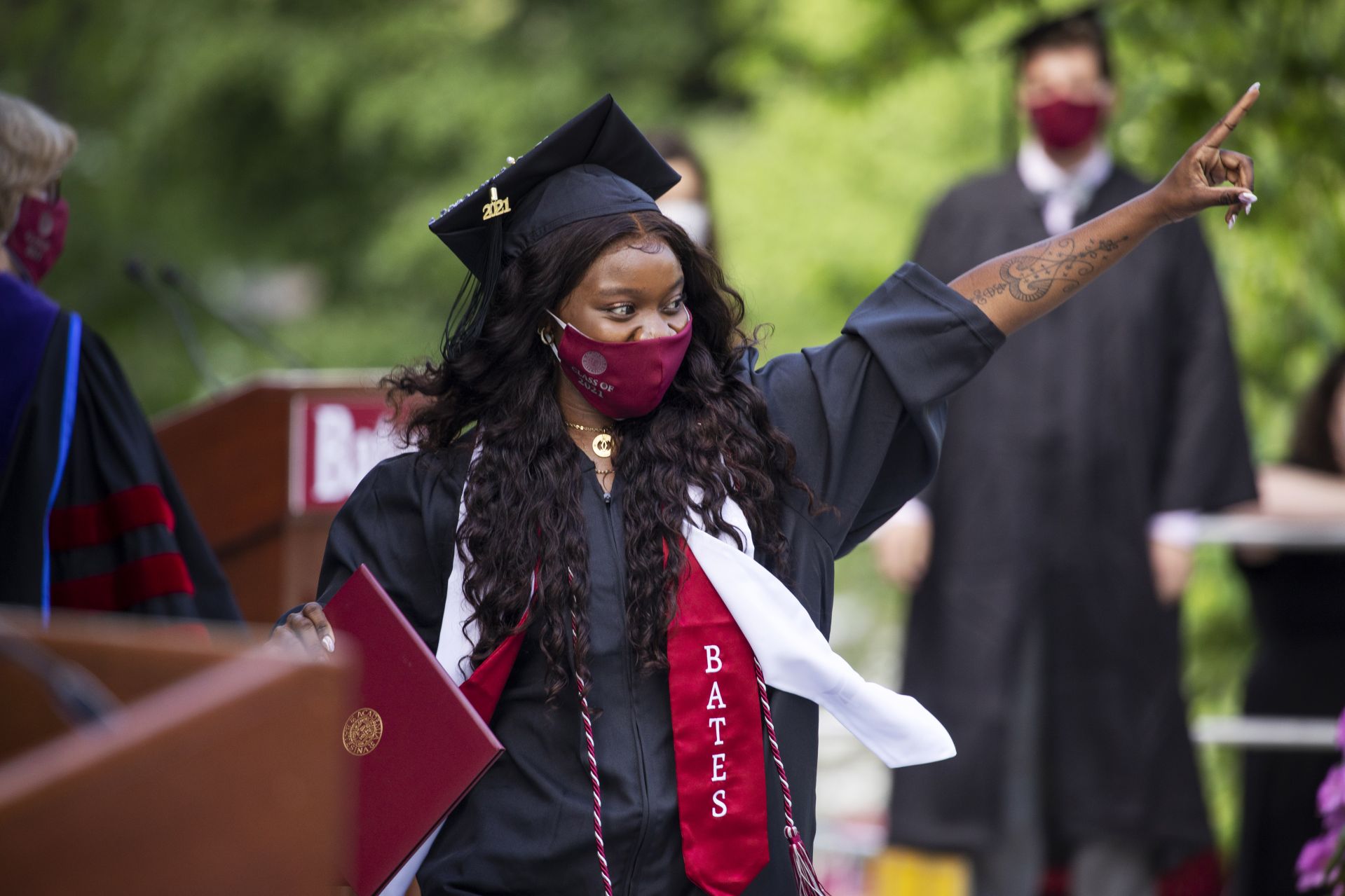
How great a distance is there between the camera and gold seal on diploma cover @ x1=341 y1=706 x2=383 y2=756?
2.67 m

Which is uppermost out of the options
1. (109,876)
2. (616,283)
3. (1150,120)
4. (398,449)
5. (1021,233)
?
(1150,120)

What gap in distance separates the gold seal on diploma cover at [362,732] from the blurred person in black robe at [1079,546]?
113 inches

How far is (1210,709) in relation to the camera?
26.7ft

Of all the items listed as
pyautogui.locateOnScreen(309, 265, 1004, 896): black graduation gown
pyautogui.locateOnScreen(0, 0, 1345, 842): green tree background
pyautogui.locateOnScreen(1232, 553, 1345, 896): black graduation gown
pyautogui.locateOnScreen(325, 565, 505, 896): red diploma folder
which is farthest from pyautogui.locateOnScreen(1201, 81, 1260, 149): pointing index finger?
pyautogui.locateOnScreen(0, 0, 1345, 842): green tree background

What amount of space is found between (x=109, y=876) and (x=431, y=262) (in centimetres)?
1074

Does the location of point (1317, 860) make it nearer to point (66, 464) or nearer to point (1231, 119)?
point (1231, 119)

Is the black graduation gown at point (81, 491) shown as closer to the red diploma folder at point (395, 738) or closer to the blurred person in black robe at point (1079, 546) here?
the red diploma folder at point (395, 738)

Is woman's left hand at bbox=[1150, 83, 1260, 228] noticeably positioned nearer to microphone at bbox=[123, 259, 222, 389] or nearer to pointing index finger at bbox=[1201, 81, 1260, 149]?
pointing index finger at bbox=[1201, 81, 1260, 149]

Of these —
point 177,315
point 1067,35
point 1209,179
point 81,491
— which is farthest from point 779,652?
point 1067,35

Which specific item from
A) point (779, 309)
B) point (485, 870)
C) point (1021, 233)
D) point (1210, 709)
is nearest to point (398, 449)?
point (485, 870)

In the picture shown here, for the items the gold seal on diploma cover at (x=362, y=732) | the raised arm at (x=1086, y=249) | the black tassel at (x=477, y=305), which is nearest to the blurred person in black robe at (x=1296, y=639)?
the raised arm at (x=1086, y=249)

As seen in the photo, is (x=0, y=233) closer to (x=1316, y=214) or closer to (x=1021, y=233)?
(x=1021, y=233)

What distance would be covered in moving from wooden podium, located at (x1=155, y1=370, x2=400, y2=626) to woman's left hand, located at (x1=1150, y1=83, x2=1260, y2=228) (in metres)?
2.29

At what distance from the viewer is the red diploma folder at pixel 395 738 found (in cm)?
259
